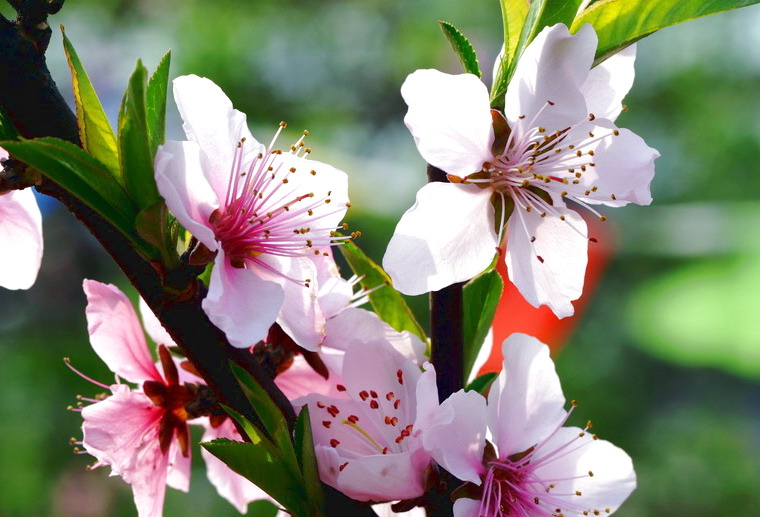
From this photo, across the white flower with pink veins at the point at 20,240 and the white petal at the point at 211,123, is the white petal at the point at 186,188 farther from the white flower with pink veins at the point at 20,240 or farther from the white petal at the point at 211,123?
the white flower with pink veins at the point at 20,240

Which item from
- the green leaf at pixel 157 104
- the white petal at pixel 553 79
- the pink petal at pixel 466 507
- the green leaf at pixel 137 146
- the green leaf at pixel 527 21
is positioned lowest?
the pink petal at pixel 466 507

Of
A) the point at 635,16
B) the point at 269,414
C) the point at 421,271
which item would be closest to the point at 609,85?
the point at 635,16

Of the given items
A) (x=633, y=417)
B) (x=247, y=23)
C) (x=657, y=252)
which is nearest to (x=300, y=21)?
(x=247, y=23)

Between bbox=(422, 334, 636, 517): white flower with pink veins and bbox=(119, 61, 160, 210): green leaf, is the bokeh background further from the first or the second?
bbox=(119, 61, 160, 210): green leaf

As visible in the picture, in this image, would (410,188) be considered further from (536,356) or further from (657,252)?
(536,356)

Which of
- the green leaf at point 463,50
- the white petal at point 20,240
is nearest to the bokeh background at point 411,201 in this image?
the white petal at point 20,240

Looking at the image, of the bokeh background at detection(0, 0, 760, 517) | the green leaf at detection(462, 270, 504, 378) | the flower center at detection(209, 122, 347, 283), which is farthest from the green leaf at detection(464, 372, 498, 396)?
the bokeh background at detection(0, 0, 760, 517)
